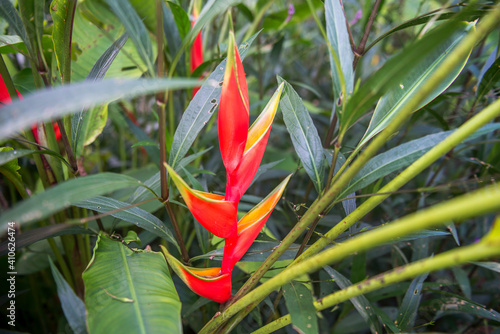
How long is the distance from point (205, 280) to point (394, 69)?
28 centimetres

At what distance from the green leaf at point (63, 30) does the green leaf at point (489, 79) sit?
0.65m

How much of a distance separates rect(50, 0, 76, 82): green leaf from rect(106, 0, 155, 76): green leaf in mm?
106

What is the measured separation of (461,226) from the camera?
91cm

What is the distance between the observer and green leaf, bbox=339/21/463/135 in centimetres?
25

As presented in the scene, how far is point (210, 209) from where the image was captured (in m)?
0.34

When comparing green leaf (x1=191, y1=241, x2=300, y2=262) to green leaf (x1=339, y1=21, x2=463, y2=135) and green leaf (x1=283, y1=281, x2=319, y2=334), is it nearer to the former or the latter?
green leaf (x1=283, y1=281, x2=319, y2=334)

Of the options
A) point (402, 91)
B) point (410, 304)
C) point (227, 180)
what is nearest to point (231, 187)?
point (227, 180)

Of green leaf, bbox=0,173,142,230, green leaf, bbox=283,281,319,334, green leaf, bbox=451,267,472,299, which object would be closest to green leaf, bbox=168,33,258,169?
green leaf, bbox=0,173,142,230

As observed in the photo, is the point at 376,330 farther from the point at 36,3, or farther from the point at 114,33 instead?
the point at 114,33

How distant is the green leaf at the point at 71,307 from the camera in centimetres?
42

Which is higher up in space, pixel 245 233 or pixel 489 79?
pixel 489 79

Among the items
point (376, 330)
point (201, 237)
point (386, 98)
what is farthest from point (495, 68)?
point (201, 237)

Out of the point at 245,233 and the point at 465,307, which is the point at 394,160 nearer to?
the point at 245,233

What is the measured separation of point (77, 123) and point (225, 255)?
0.29 metres
